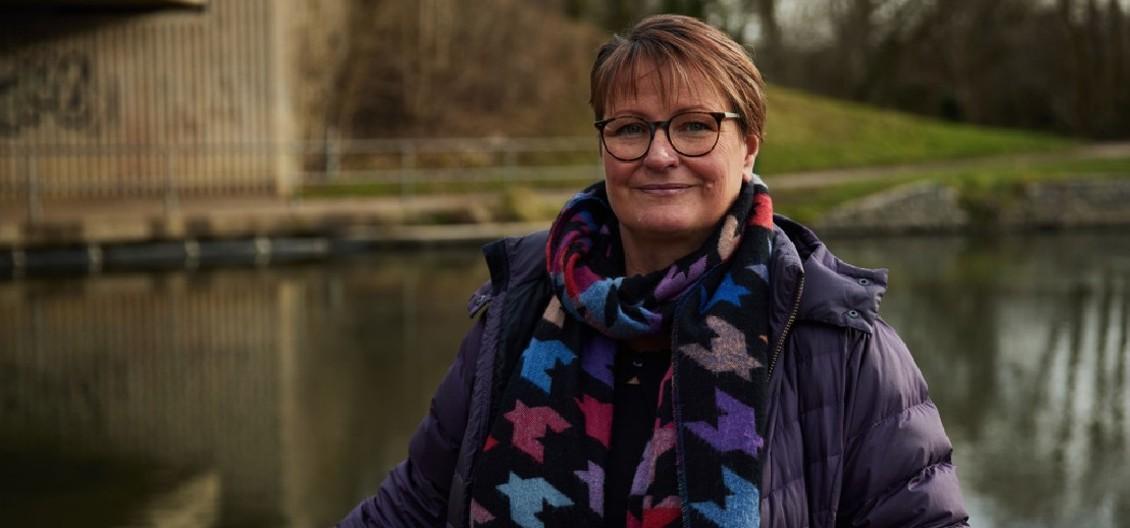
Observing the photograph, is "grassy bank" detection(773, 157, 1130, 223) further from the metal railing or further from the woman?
the woman

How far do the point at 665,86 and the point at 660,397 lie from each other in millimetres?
522

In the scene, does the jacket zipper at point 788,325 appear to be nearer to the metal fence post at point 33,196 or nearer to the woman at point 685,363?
the woman at point 685,363

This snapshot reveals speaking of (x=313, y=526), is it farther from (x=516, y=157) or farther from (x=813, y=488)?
(x=516, y=157)

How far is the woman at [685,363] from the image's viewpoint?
92.7 inches

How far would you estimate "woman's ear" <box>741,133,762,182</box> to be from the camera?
8.54 feet

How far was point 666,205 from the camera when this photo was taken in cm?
252

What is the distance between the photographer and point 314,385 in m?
9.62

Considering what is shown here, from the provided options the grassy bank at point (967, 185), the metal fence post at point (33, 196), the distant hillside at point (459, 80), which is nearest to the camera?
the metal fence post at point (33, 196)

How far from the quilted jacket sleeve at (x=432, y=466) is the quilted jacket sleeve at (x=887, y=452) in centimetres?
69

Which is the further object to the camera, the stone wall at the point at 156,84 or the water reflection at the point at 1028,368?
the stone wall at the point at 156,84

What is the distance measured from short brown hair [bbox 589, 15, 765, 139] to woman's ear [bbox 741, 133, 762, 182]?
70 millimetres

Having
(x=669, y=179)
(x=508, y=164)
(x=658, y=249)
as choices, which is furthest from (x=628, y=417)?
(x=508, y=164)

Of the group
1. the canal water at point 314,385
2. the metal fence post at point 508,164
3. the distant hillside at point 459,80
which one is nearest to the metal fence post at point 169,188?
the canal water at point 314,385

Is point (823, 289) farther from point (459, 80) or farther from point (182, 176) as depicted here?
point (459, 80)
